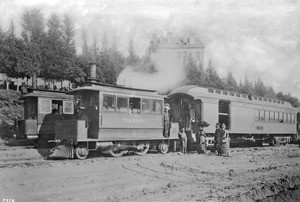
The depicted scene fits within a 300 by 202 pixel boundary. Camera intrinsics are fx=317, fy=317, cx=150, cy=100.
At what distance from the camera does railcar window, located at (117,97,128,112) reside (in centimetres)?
1248

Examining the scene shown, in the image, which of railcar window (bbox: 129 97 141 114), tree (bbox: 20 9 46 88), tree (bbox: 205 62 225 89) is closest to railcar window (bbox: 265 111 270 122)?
railcar window (bbox: 129 97 141 114)

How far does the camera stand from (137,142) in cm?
1327

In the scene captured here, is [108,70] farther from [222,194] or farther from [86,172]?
[222,194]

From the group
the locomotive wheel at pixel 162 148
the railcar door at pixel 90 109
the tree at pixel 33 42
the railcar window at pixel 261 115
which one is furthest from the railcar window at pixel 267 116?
the tree at pixel 33 42

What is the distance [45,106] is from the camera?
16547mm

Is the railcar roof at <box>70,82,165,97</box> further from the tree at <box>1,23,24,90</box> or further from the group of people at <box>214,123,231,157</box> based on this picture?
the tree at <box>1,23,24,90</box>

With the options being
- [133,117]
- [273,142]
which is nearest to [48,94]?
[133,117]

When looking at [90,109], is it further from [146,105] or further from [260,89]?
[260,89]

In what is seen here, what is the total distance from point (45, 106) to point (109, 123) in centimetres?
596

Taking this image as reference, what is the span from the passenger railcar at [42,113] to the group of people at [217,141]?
595 cm

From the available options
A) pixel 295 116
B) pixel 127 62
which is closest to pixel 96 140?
pixel 295 116

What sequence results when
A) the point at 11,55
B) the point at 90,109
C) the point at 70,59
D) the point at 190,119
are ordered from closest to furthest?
the point at 90,109, the point at 190,119, the point at 11,55, the point at 70,59

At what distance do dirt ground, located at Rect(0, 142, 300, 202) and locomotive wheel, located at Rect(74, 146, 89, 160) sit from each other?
3.10 feet

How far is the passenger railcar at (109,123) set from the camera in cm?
1170
